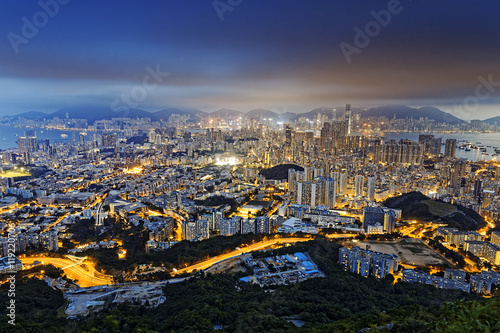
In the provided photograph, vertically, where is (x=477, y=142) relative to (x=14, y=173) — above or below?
above

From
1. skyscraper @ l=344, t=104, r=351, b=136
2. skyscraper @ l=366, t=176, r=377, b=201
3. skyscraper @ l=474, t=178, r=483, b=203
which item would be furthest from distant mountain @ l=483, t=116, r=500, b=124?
skyscraper @ l=366, t=176, r=377, b=201

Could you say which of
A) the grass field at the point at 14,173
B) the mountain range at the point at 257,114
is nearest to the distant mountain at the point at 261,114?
the mountain range at the point at 257,114

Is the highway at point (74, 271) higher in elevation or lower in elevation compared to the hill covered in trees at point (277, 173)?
lower

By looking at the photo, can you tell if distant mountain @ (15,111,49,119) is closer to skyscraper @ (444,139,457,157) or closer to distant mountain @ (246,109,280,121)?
distant mountain @ (246,109,280,121)

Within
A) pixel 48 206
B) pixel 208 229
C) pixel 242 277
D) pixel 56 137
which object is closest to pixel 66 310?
pixel 242 277

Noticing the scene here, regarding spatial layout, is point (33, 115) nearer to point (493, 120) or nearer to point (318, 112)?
point (318, 112)

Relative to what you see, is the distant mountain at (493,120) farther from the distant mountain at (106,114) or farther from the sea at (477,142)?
the distant mountain at (106,114)

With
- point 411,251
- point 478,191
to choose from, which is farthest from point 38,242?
point 478,191
